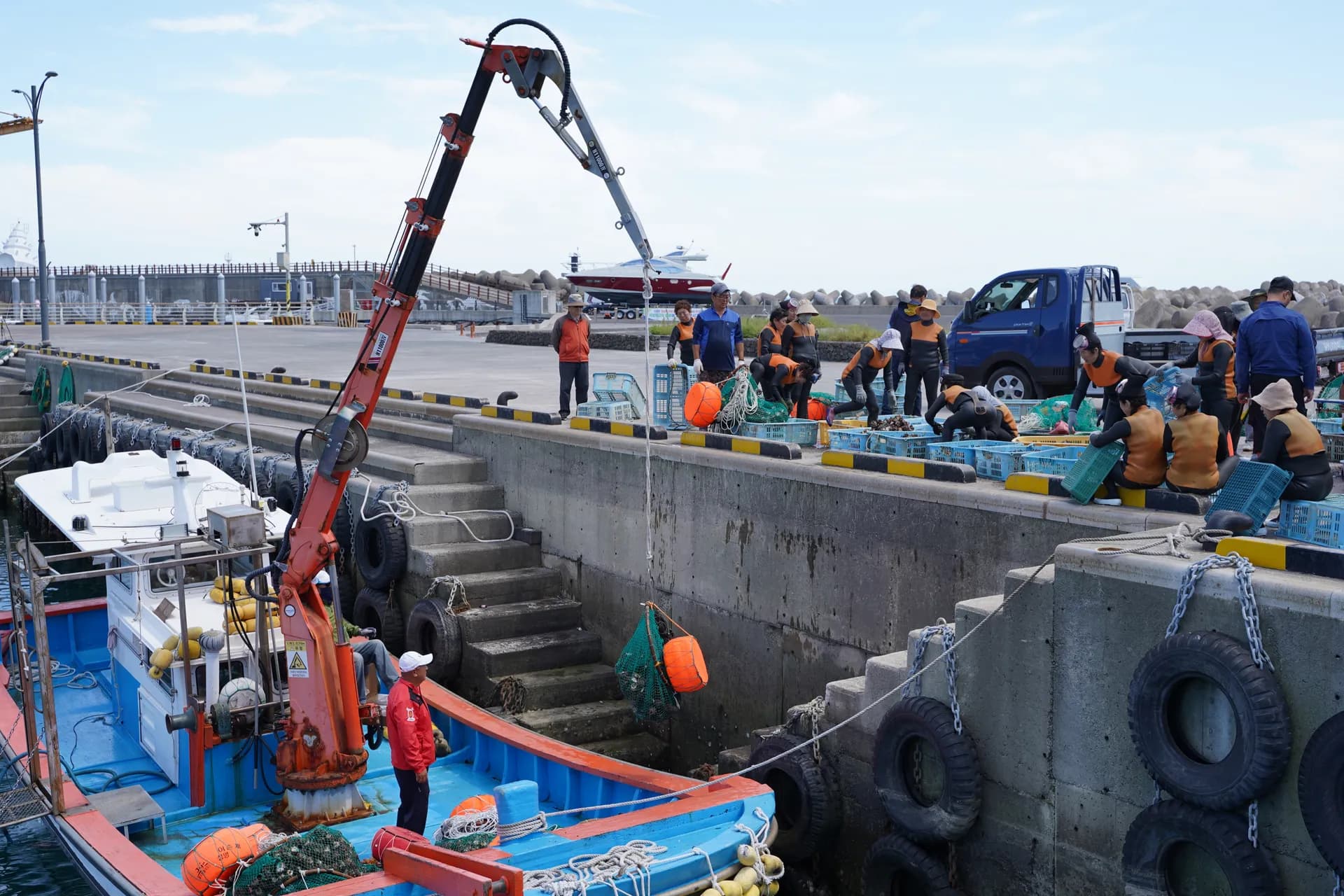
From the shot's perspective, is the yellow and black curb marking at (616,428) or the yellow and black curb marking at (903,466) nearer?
the yellow and black curb marking at (903,466)

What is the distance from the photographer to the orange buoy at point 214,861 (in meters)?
6.77

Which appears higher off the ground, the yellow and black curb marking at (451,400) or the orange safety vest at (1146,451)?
the orange safety vest at (1146,451)

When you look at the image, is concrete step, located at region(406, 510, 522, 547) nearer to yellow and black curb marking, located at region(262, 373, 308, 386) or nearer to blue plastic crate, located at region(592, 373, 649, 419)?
blue plastic crate, located at region(592, 373, 649, 419)

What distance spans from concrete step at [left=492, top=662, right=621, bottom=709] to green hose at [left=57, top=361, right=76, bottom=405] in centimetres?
2224

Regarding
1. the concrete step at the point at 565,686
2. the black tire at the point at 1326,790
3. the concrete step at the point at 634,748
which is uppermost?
the black tire at the point at 1326,790

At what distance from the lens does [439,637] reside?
11336mm

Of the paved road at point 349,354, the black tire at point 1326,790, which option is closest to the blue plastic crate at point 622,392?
the paved road at point 349,354

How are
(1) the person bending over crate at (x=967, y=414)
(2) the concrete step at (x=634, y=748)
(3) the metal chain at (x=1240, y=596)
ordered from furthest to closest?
1. (2) the concrete step at (x=634, y=748)
2. (1) the person bending over crate at (x=967, y=414)
3. (3) the metal chain at (x=1240, y=596)

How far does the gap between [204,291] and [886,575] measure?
3007 inches

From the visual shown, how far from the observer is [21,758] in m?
8.88

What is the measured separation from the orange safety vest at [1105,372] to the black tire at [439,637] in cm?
605

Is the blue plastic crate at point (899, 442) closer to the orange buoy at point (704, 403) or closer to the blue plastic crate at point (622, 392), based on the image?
the orange buoy at point (704, 403)

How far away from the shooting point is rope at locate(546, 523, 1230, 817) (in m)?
6.11

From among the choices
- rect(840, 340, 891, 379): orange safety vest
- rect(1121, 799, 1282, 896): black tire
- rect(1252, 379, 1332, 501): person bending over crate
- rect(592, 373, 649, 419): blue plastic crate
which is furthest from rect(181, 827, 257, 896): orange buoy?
rect(592, 373, 649, 419): blue plastic crate
